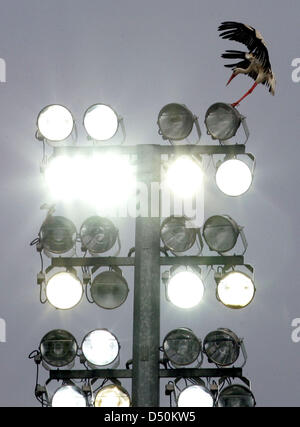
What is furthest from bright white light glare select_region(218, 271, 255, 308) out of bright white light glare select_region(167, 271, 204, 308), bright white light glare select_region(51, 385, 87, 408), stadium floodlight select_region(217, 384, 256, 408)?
bright white light glare select_region(51, 385, 87, 408)

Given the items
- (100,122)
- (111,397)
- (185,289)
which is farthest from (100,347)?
(100,122)

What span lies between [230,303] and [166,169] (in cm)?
142

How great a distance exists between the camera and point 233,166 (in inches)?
545

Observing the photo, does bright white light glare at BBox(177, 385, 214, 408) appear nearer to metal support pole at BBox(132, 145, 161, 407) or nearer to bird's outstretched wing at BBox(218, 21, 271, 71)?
metal support pole at BBox(132, 145, 161, 407)

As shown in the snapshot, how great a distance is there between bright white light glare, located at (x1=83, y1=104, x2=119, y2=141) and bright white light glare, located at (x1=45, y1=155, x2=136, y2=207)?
28 centimetres

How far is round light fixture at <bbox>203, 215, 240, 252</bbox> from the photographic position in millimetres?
13672

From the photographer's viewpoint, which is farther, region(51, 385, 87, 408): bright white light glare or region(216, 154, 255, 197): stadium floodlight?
region(216, 154, 255, 197): stadium floodlight

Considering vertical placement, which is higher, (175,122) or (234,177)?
(175,122)

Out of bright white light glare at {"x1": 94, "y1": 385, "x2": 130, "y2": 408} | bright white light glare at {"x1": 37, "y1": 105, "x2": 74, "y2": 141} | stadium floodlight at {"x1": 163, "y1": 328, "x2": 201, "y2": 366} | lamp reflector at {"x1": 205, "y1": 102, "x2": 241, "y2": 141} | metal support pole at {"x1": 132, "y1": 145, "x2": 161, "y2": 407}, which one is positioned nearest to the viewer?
metal support pole at {"x1": 132, "y1": 145, "x2": 161, "y2": 407}

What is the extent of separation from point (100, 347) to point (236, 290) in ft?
4.65

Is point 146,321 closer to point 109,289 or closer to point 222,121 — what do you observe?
point 109,289

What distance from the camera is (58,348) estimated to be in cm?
1387
